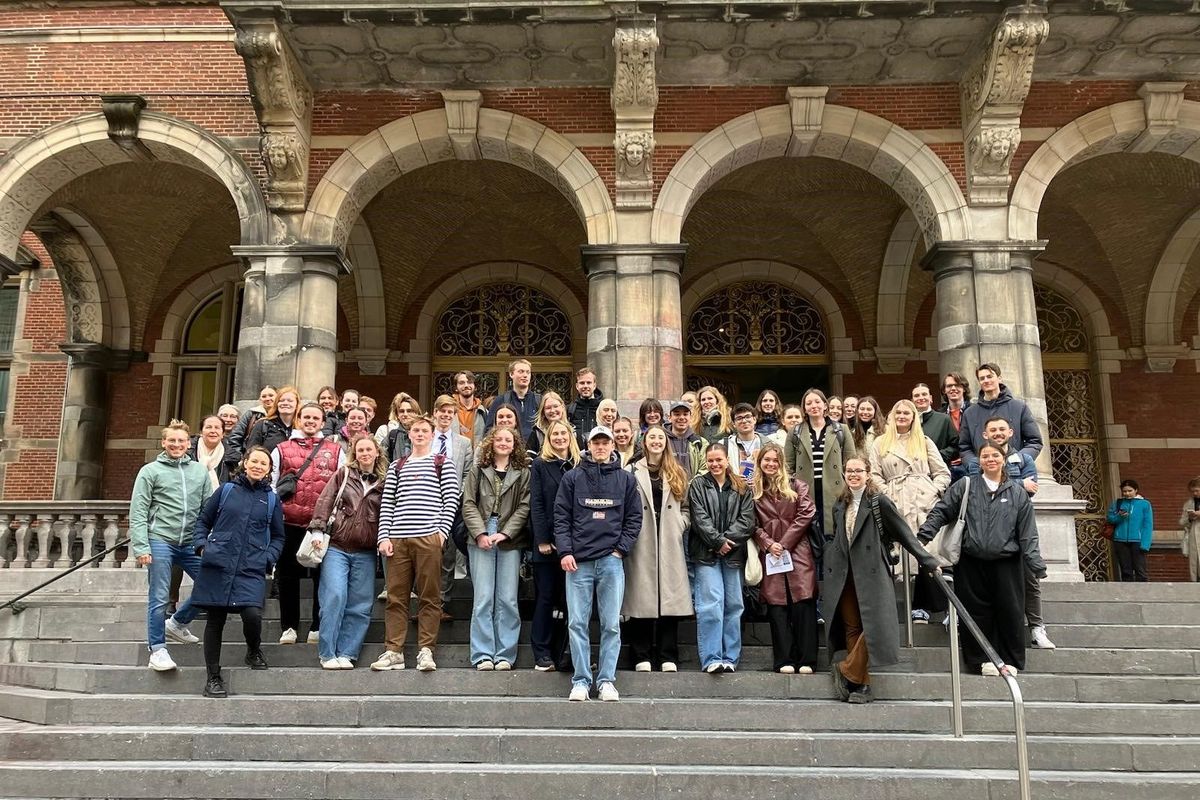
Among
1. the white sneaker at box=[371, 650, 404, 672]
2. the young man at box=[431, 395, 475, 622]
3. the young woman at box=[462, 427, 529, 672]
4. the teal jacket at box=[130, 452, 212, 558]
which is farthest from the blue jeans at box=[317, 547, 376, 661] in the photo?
the teal jacket at box=[130, 452, 212, 558]

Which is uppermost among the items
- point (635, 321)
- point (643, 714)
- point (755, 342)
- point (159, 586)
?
point (755, 342)

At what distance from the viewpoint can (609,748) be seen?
4910 millimetres

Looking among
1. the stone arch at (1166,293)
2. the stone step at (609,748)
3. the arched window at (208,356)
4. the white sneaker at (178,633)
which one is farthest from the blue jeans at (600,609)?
the stone arch at (1166,293)

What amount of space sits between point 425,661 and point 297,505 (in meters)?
1.48

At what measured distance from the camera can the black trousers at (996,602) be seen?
5.54 meters

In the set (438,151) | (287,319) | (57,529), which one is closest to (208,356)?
(57,529)

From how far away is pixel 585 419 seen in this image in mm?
7188

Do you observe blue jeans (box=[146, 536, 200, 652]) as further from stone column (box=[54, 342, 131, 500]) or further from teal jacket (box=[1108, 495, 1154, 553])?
teal jacket (box=[1108, 495, 1154, 553])

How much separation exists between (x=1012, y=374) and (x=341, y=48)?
7473 millimetres

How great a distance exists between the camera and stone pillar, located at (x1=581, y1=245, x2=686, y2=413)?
9062mm

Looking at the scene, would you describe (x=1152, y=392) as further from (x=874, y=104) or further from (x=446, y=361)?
(x=446, y=361)

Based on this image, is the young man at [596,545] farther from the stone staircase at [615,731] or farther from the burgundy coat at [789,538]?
the burgundy coat at [789,538]

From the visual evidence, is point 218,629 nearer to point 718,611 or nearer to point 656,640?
point 656,640

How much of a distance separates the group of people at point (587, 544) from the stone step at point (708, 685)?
11cm
